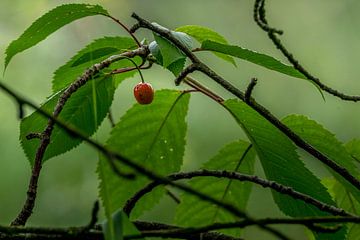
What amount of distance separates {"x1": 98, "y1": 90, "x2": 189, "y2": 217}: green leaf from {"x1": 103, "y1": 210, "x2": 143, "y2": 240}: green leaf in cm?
15

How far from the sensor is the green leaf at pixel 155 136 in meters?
0.51

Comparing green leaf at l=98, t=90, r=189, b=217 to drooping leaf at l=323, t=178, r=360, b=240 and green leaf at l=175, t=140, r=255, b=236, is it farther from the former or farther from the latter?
drooping leaf at l=323, t=178, r=360, b=240

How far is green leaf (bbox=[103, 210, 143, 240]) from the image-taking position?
1.02 ft

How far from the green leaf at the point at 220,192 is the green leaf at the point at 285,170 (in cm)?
4

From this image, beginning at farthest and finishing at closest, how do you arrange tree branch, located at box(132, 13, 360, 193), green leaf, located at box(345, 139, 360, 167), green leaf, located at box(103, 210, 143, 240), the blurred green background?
the blurred green background < green leaf, located at box(345, 139, 360, 167) < tree branch, located at box(132, 13, 360, 193) < green leaf, located at box(103, 210, 143, 240)

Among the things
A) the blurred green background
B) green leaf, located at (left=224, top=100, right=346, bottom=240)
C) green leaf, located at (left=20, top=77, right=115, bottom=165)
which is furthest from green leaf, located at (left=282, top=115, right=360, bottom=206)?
the blurred green background

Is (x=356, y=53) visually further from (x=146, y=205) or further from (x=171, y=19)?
(x=146, y=205)

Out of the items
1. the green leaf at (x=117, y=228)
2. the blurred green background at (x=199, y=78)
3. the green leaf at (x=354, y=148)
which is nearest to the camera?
the green leaf at (x=117, y=228)

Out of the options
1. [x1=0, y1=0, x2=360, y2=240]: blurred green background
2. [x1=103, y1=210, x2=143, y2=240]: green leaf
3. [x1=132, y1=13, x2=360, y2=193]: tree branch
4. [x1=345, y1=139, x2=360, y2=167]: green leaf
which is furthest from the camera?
[x1=0, y1=0, x2=360, y2=240]: blurred green background

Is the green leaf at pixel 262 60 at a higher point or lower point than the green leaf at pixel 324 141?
higher

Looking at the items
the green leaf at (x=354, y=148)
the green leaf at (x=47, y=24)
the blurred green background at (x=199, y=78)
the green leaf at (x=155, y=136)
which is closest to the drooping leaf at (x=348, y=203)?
the green leaf at (x=354, y=148)

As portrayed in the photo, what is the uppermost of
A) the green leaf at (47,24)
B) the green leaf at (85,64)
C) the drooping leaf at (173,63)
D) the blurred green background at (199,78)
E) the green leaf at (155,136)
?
the blurred green background at (199,78)

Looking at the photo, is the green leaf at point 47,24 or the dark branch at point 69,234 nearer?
the dark branch at point 69,234

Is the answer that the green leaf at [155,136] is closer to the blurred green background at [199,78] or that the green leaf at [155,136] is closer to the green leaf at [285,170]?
the green leaf at [285,170]
